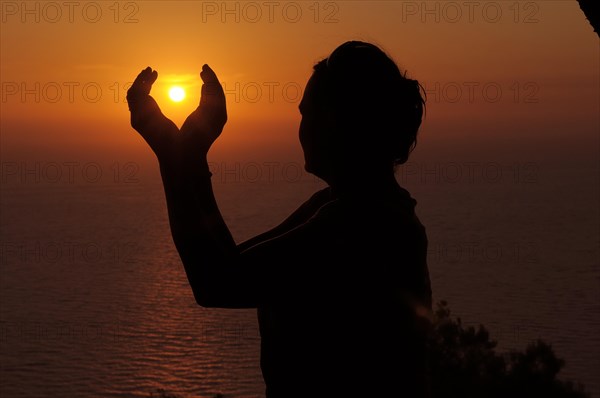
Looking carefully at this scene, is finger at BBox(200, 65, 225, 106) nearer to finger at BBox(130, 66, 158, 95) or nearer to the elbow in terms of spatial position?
finger at BBox(130, 66, 158, 95)

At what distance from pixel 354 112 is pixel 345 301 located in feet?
1.35

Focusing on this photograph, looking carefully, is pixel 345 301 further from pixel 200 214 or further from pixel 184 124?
pixel 184 124

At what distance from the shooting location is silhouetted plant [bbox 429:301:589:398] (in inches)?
1491

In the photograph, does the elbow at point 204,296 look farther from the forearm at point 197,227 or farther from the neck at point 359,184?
the neck at point 359,184

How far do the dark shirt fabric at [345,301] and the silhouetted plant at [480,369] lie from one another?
3469cm

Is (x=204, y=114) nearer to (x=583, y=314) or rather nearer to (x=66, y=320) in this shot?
(x=583, y=314)

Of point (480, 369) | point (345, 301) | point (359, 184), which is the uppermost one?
point (480, 369)

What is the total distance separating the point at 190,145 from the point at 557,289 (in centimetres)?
13281

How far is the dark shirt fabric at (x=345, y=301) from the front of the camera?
1938mm

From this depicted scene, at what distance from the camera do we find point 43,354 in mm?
107750

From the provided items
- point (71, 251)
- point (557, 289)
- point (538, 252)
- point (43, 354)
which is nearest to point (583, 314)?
point (557, 289)

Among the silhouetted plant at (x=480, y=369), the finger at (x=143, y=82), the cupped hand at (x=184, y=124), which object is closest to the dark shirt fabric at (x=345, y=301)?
the cupped hand at (x=184, y=124)

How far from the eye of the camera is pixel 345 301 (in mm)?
1965

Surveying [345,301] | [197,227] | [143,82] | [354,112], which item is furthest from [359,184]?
[143,82]
